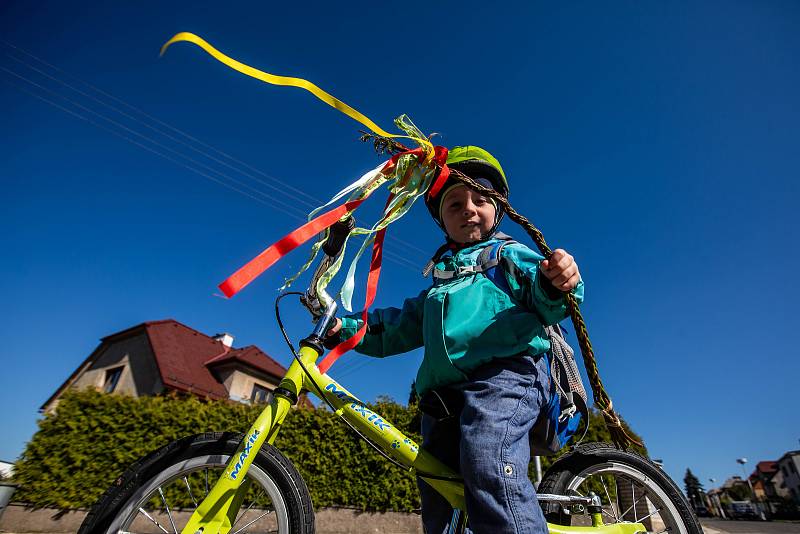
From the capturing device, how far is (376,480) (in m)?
6.44

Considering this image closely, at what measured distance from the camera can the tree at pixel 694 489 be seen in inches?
2178

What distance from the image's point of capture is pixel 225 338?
62.7ft

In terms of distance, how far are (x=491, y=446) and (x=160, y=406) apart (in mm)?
7208

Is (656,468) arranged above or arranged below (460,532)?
above

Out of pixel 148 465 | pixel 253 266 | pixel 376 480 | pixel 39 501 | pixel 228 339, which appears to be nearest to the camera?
pixel 253 266

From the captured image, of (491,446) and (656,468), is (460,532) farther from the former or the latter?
(656,468)

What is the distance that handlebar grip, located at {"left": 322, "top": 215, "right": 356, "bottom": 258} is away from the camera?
1.59 meters

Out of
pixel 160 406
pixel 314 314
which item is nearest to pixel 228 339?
pixel 160 406

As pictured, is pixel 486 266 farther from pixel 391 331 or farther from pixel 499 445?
pixel 499 445

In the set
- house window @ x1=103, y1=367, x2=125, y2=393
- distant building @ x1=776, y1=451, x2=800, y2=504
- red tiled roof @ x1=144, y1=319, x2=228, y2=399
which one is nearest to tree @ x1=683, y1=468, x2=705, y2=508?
distant building @ x1=776, y1=451, x2=800, y2=504

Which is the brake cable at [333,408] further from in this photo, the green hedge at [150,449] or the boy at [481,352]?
the green hedge at [150,449]

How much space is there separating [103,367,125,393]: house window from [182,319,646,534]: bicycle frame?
17.5 meters

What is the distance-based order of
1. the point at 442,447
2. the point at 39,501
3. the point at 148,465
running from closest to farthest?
1. the point at 148,465
2. the point at 442,447
3. the point at 39,501

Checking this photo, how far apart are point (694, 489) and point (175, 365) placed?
7128 cm
